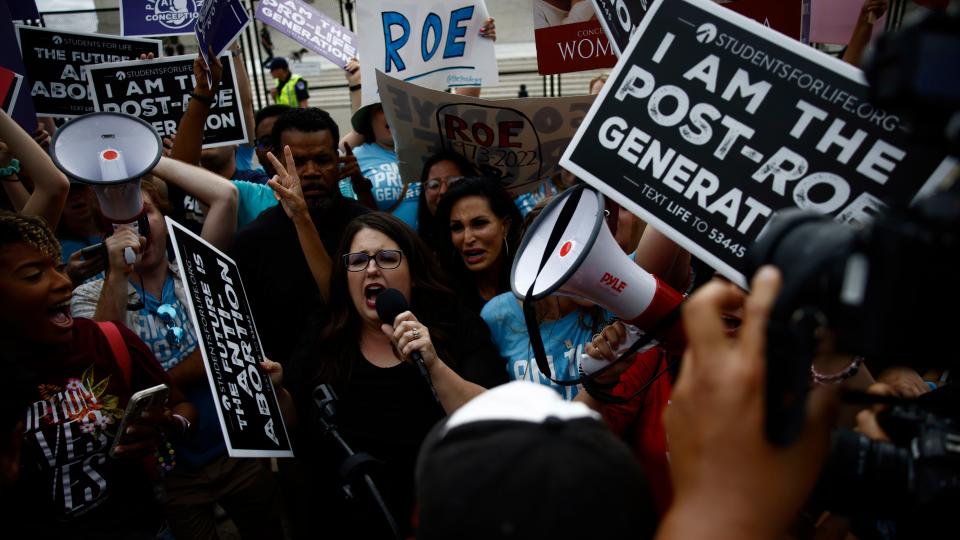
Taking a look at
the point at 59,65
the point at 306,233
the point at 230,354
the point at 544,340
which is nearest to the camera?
the point at 230,354

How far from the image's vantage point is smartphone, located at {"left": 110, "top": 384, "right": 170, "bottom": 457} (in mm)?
2238

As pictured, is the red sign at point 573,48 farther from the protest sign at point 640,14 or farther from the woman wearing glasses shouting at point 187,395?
the woman wearing glasses shouting at point 187,395

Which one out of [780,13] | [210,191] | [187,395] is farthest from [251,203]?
[780,13]

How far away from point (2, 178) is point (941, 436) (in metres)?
3.94

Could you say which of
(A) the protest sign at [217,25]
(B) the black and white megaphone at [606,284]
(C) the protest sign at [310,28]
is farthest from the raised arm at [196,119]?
(B) the black and white megaphone at [606,284]

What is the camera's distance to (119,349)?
242 centimetres

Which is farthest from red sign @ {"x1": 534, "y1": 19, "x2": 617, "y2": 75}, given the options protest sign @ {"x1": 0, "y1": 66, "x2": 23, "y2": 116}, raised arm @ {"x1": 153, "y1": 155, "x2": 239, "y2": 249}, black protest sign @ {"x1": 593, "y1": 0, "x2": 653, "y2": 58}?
protest sign @ {"x1": 0, "y1": 66, "x2": 23, "y2": 116}

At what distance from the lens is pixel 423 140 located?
407 cm

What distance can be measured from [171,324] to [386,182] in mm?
2014

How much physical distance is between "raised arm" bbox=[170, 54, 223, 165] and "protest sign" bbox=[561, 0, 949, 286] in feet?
8.67

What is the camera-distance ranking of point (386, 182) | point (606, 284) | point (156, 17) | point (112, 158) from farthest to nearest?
point (156, 17)
point (386, 182)
point (112, 158)
point (606, 284)

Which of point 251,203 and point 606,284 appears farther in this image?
point 251,203

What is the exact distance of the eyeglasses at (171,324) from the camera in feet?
10.0

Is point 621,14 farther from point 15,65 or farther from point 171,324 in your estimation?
point 15,65
